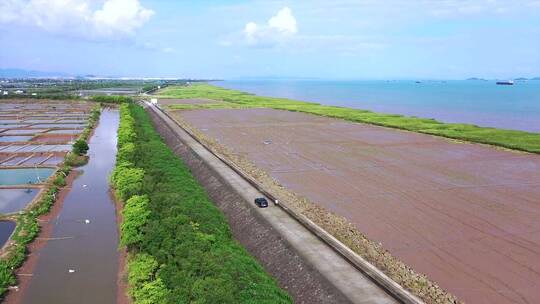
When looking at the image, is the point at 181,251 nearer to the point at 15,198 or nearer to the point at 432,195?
the point at 432,195

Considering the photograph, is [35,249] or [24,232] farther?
[24,232]

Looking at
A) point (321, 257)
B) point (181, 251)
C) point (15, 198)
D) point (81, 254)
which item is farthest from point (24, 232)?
point (321, 257)

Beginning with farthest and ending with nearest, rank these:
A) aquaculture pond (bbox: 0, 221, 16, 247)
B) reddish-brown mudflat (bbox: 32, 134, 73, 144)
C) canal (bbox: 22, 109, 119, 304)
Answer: reddish-brown mudflat (bbox: 32, 134, 73, 144) → aquaculture pond (bbox: 0, 221, 16, 247) → canal (bbox: 22, 109, 119, 304)

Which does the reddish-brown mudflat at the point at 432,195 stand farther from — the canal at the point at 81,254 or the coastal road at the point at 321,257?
the canal at the point at 81,254

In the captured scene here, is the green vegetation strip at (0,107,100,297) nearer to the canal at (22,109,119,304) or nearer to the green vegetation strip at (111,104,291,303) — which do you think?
the canal at (22,109,119,304)

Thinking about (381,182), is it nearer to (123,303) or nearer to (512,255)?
(512,255)

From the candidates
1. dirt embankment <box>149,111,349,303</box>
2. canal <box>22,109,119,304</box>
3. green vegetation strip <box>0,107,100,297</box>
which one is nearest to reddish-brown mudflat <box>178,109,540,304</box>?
dirt embankment <box>149,111,349,303</box>

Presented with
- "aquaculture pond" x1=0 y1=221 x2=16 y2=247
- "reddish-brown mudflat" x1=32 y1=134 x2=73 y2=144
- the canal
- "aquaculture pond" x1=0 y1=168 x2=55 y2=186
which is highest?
"aquaculture pond" x1=0 y1=221 x2=16 y2=247
